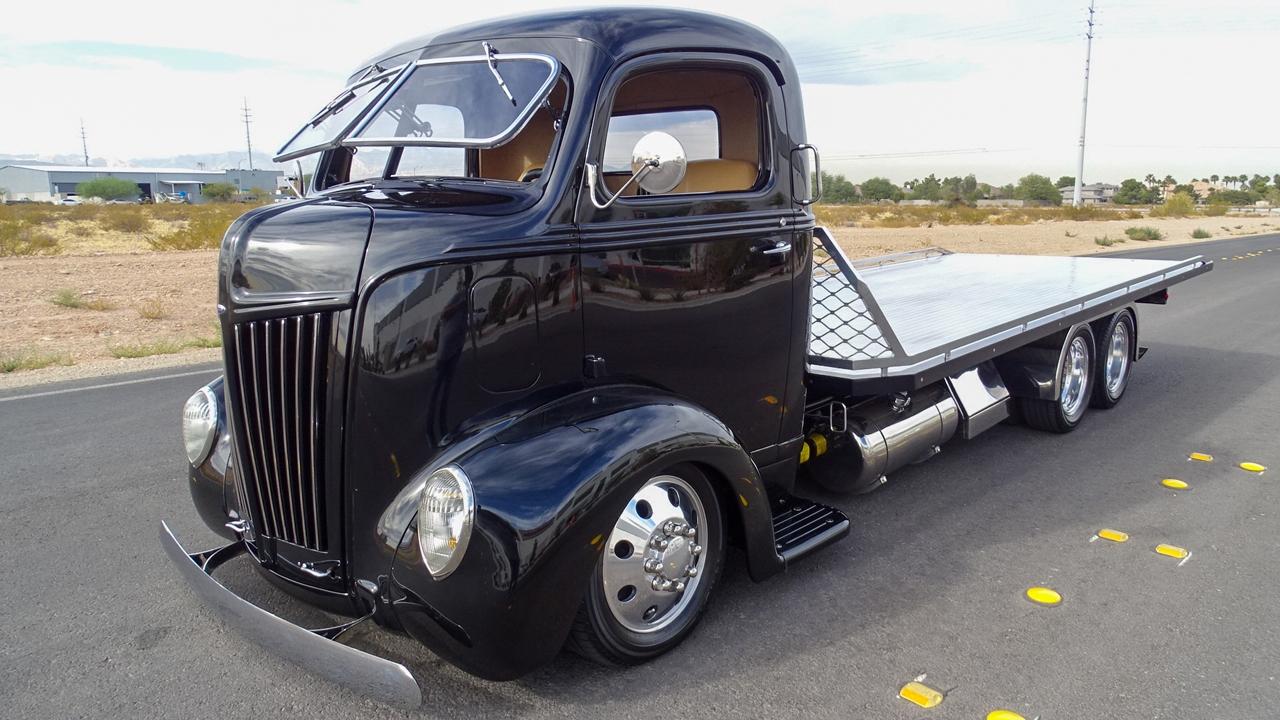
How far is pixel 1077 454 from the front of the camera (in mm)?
5621

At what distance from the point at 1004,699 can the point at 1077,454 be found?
311cm

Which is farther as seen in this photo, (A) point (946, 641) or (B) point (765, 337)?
(B) point (765, 337)

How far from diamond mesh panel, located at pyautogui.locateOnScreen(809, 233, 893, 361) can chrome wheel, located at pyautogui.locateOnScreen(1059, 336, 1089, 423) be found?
192 centimetres

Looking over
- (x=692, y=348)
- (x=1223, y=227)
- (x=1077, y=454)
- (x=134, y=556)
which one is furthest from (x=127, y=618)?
(x=1223, y=227)

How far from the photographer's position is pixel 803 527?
380cm

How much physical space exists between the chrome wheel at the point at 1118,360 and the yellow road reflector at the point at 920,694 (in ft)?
14.4

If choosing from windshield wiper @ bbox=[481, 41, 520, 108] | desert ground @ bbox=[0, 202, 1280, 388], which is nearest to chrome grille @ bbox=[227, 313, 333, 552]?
windshield wiper @ bbox=[481, 41, 520, 108]

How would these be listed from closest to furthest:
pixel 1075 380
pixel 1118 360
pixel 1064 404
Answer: pixel 1064 404 → pixel 1075 380 → pixel 1118 360

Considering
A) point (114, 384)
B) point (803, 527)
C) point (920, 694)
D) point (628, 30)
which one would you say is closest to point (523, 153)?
point (628, 30)

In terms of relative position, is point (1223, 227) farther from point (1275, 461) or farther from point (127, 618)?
point (127, 618)

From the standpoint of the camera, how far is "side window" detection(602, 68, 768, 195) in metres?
3.75

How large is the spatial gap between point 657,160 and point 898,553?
2.14 meters

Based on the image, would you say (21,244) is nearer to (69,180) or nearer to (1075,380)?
(1075,380)

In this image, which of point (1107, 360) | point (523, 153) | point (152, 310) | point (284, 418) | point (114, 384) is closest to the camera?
point (284, 418)
